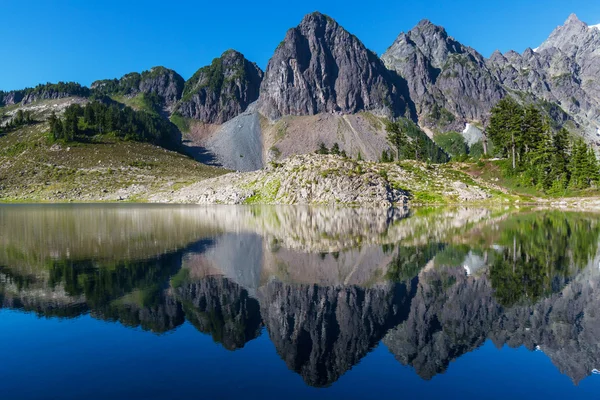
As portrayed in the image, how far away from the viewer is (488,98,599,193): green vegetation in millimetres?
111438

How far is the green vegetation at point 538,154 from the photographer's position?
111438 millimetres

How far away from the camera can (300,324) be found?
18984mm

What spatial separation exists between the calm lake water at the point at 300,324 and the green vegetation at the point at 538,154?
88.5 meters

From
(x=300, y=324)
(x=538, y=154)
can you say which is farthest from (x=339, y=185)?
(x=300, y=324)

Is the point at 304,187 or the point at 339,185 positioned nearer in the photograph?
the point at 339,185

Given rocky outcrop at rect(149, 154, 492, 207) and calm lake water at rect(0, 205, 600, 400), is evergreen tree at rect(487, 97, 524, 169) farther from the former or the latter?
calm lake water at rect(0, 205, 600, 400)

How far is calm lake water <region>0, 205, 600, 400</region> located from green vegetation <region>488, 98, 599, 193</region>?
88.5m

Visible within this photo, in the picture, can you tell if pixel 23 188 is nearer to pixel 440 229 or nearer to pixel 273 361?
pixel 440 229

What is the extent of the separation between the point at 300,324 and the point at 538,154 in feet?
414

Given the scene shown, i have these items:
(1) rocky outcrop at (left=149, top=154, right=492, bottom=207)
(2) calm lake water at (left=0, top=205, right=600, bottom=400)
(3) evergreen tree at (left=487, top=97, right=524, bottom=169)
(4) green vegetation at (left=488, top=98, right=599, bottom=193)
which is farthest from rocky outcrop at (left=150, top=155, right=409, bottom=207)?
(2) calm lake water at (left=0, top=205, right=600, bottom=400)

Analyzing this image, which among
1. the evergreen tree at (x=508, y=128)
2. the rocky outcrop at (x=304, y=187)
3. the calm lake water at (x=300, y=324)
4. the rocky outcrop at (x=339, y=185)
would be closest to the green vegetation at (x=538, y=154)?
the evergreen tree at (x=508, y=128)

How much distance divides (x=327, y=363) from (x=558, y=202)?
109 m

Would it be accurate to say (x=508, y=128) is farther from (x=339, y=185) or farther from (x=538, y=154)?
(x=339, y=185)

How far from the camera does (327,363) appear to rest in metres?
15.6
